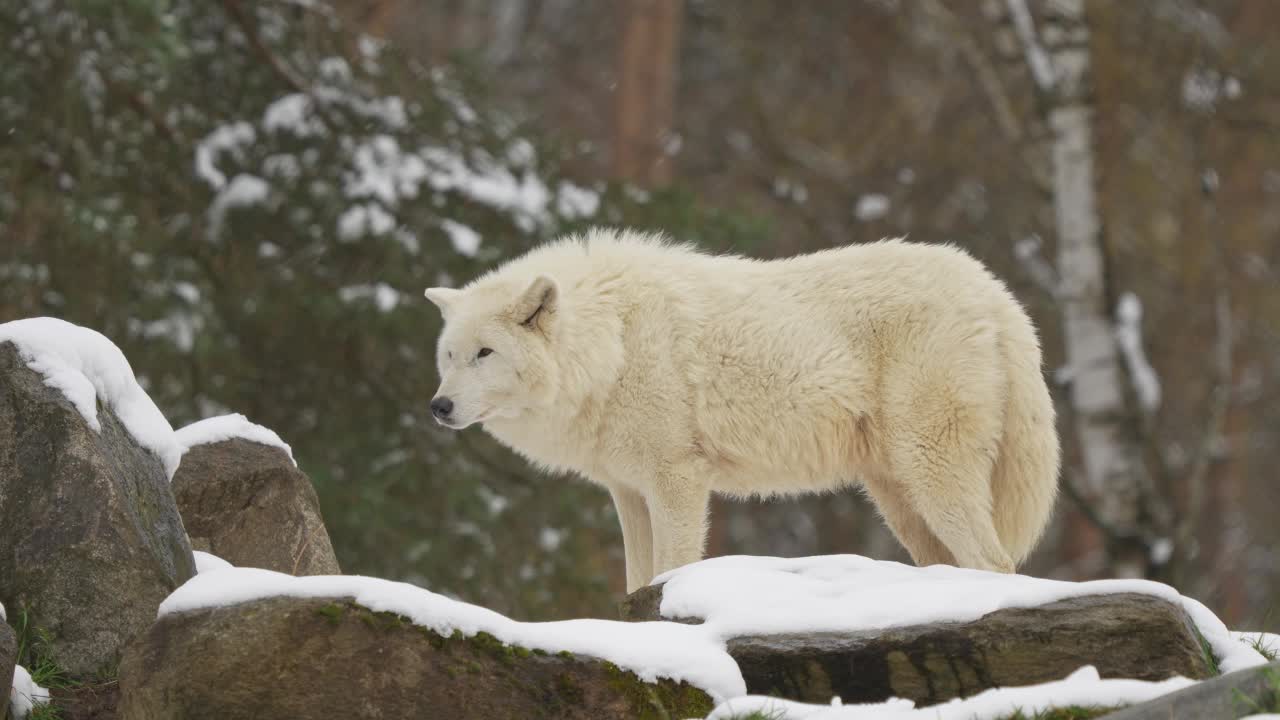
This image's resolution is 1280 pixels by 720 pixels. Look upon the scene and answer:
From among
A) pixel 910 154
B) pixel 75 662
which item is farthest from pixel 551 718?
pixel 910 154

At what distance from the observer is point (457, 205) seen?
448 inches

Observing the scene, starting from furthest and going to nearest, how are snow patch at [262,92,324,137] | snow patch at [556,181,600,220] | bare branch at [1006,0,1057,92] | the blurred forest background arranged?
bare branch at [1006,0,1057,92]
snow patch at [556,181,600,220]
snow patch at [262,92,324,137]
the blurred forest background

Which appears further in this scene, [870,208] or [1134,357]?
[870,208]

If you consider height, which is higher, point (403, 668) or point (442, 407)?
point (403, 668)

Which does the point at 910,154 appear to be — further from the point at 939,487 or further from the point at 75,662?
the point at 75,662

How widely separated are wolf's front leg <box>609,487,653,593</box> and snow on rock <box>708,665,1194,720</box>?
2.37 m

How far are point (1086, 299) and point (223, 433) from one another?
863 centimetres

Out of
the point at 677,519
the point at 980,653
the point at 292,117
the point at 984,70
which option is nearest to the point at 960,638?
the point at 980,653

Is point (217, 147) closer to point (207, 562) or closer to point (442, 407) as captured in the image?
point (442, 407)

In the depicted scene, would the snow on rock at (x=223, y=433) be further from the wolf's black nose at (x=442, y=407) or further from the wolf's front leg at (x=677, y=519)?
the wolf's front leg at (x=677, y=519)

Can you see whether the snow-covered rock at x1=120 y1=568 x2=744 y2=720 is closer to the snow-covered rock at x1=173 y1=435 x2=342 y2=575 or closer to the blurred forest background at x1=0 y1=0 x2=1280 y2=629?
the snow-covered rock at x1=173 y1=435 x2=342 y2=575

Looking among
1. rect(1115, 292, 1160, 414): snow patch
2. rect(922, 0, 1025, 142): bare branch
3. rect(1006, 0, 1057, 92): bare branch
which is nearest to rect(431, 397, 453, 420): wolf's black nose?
rect(1115, 292, 1160, 414): snow patch

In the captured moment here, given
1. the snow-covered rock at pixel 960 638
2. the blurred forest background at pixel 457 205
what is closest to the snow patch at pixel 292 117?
the blurred forest background at pixel 457 205

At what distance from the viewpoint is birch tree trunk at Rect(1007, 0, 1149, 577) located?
42.0 feet
